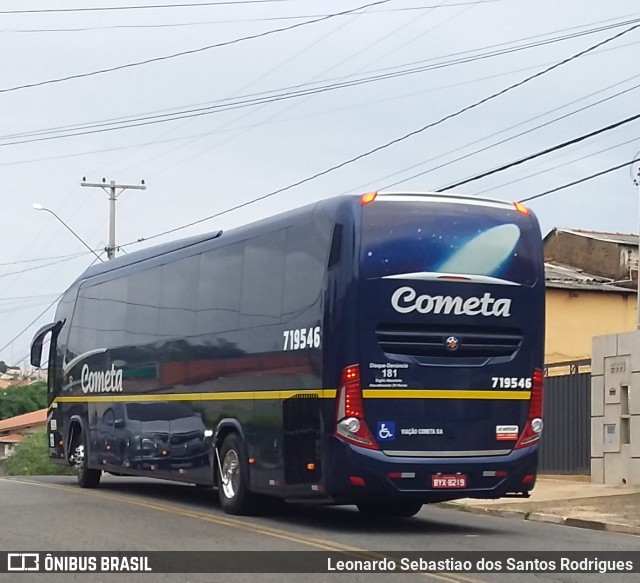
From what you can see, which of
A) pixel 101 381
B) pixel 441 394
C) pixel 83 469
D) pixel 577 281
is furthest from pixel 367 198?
pixel 577 281

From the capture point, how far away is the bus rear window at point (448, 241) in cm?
1361

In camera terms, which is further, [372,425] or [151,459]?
[151,459]

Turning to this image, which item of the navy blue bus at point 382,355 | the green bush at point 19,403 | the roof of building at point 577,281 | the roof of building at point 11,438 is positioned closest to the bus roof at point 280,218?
the navy blue bus at point 382,355

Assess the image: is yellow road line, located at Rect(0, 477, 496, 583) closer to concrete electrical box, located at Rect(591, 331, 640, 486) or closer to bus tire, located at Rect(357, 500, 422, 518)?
bus tire, located at Rect(357, 500, 422, 518)

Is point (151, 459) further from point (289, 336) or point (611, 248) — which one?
point (611, 248)

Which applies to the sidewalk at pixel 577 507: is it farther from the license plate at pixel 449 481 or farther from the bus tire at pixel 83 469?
the bus tire at pixel 83 469

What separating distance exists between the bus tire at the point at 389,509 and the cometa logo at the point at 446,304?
131 inches

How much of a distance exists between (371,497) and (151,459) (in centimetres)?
615

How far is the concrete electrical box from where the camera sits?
68.3 ft

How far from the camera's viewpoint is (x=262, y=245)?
51.0 feet

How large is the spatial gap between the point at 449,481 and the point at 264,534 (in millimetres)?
2196

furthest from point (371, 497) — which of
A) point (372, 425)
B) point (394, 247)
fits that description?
point (394, 247)

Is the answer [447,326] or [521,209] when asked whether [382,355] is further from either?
[521,209]

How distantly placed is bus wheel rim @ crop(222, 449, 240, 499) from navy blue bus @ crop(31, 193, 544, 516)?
39 millimetres
